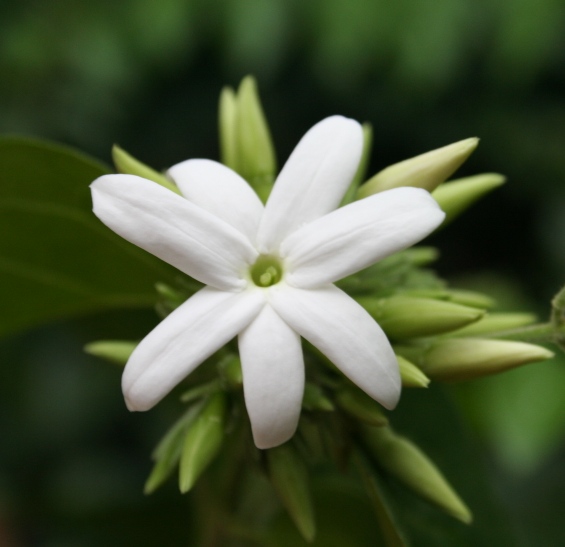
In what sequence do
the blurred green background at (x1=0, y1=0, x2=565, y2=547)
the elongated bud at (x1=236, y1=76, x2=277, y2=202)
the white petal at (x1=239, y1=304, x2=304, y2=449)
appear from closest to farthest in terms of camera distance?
1. the white petal at (x1=239, y1=304, x2=304, y2=449)
2. the elongated bud at (x1=236, y1=76, x2=277, y2=202)
3. the blurred green background at (x1=0, y1=0, x2=565, y2=547)

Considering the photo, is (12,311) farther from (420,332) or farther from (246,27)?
(246,27)

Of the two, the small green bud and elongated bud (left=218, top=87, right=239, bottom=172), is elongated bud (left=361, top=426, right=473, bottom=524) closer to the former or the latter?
the small green bud

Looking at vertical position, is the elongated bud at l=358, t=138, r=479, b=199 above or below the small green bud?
above

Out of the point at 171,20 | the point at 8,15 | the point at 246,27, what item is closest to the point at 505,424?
the point at 246,27

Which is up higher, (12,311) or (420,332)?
(12,311)

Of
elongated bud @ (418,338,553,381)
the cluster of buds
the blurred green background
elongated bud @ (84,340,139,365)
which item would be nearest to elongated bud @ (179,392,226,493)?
the cluster of buds
